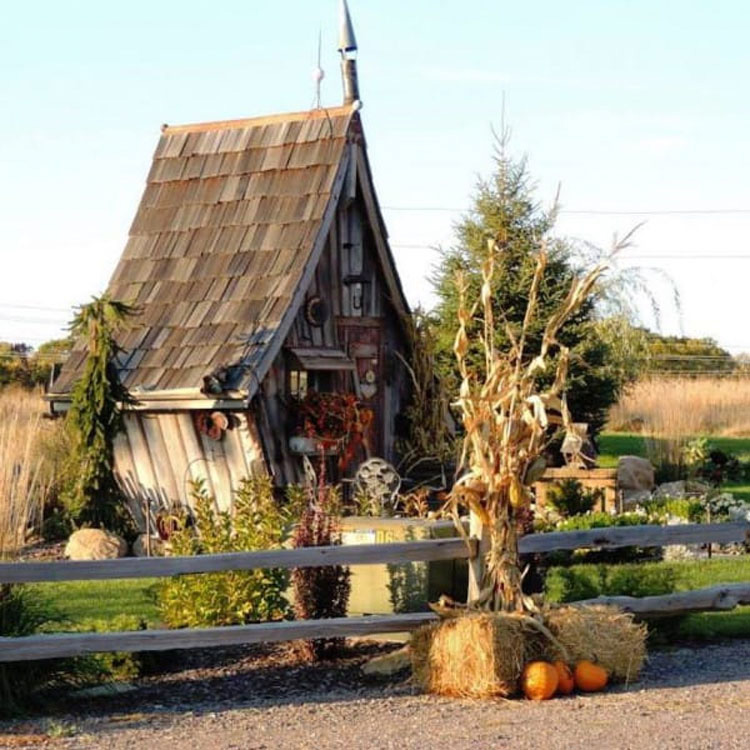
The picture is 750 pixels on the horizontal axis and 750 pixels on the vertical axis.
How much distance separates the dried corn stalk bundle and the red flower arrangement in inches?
267

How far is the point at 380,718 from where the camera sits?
8258 millimetres

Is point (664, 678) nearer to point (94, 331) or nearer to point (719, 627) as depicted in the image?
point (719, 627)

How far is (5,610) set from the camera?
9.20 metres

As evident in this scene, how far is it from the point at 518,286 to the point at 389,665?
469 inches

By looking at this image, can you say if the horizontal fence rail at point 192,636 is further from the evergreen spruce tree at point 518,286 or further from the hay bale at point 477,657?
the evergreen spruce tree at point 518,286

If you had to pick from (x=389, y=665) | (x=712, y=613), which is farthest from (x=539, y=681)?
(x=712, y=613)

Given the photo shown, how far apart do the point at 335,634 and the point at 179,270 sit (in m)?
8.73

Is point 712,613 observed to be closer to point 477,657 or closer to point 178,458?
point 477,657

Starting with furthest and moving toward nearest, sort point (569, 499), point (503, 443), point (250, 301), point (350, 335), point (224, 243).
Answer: point (569, 499), point (350, 335), point (224, 243), point (250, 301), point (503, 443)

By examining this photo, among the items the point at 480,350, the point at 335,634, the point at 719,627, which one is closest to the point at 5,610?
the point at 335,634

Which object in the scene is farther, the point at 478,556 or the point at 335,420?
the point at 335,420

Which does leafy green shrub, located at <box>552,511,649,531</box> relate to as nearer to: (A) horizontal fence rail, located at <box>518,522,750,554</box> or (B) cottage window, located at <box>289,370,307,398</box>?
(B) cottage window, located at <box>289,370,307,398</box>

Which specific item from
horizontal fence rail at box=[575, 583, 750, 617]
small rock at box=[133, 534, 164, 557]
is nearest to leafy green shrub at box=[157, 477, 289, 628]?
horizontal fence rail at box=[575, 583, 750, 617]

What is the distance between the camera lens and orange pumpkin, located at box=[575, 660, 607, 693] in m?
9.00
